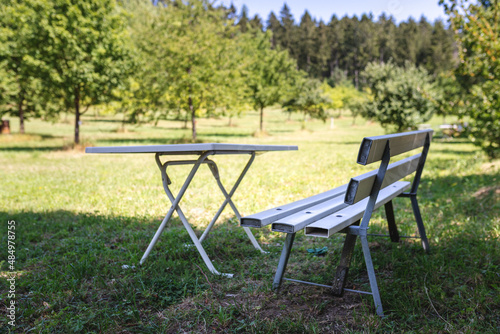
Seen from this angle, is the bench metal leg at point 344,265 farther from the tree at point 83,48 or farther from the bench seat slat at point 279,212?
the tree at point 83,48

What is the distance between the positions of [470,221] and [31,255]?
181 inches

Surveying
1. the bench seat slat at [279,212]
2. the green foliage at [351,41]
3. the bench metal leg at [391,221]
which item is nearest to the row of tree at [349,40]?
the green foliage at [351,41]

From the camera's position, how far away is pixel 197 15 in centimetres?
1856

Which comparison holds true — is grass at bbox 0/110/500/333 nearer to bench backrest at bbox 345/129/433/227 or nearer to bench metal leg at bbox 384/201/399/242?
bench metal leg at bbox 384/201/399/242

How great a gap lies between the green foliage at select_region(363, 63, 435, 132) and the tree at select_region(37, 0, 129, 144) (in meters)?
11.3

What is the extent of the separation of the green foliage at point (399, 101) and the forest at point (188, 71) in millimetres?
47

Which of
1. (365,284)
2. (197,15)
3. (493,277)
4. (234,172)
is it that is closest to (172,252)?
(365,284)

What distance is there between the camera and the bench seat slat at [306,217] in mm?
2178

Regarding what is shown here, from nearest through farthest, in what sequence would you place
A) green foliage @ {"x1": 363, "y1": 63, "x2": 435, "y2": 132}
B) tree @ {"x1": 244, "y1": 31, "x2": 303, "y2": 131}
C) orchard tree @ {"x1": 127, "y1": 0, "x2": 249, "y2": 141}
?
orchard tree @ {"x1": 127, "y1": 0, "x2": 249, "y2": 141}
green foliage @ {"x1": 363, "y1": 63, "x2": 435, "y2": 132}
tree @ {"x1": 244, "y1": 31, "x2": 303, "y2": 131}

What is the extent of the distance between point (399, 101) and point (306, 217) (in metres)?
17.2

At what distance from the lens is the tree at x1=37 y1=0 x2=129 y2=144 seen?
12.7 metres

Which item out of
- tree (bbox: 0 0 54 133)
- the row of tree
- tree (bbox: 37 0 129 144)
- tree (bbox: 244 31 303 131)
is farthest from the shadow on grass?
the row of tree

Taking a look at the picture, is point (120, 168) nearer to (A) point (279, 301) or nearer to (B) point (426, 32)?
(A) point (279, 301)

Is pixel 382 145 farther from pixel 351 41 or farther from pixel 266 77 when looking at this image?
pixel 351 41
